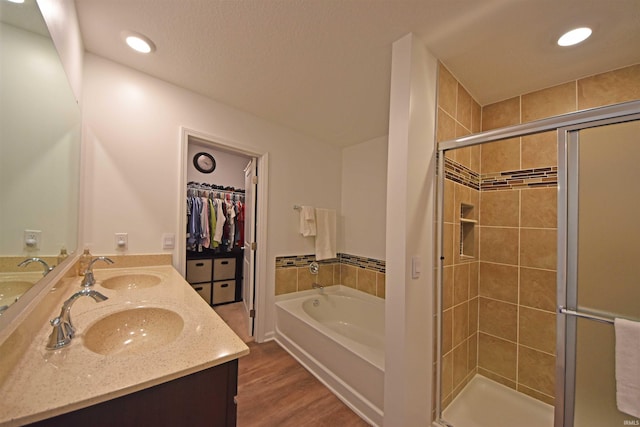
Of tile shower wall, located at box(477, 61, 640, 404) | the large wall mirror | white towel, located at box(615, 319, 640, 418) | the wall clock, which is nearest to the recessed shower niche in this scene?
tile shower wall, located at box(477, 61, 640, 404)

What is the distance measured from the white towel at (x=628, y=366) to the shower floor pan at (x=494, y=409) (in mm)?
792

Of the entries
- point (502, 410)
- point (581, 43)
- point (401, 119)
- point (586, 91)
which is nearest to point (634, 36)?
point (581, 43)

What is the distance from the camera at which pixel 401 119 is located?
1.29 m

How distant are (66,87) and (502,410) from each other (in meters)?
3.19

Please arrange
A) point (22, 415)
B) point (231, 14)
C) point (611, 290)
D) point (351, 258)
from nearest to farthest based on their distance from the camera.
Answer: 1. point (22, 415)
2. point (611, 290)
3. point (231, 14)
4. point (351, 258)

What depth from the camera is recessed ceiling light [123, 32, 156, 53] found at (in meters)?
1.40

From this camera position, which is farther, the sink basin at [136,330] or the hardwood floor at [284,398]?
the hardwood floor at [284,398]

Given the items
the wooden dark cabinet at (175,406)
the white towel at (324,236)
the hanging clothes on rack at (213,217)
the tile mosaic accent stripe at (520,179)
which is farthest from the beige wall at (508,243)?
the hanging clothes on rack at (213,217)

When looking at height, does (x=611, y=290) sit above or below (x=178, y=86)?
below

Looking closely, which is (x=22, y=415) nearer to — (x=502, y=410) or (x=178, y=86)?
(x=178, y=86)

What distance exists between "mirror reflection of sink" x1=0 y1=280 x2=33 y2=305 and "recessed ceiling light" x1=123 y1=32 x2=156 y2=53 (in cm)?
146

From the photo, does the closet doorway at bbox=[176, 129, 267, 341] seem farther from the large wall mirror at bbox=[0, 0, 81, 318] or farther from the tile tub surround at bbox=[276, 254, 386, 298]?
the large wall mirror at bbox=[0, 0, 81, 318]

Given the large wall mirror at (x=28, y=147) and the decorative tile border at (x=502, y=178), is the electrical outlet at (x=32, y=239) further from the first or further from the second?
the decorative tile border at (x=502, y=178)

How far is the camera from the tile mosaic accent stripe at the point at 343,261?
2.59 metres
